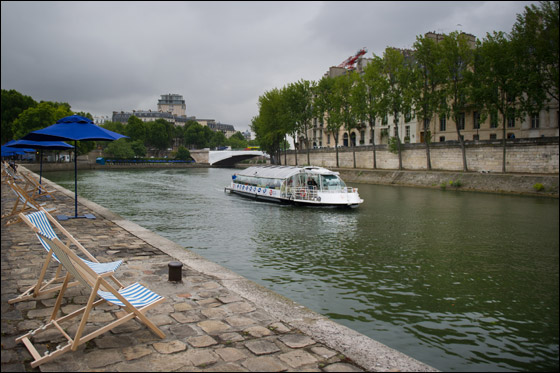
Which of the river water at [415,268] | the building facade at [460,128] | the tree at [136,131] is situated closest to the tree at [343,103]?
the building facade at [460,128]

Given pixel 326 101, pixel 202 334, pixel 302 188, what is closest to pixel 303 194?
pixel 302 188

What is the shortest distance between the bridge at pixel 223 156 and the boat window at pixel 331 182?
7742 centimetres

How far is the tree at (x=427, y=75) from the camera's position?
42.1 m

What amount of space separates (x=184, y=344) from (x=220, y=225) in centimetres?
1385

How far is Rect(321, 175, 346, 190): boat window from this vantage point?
25.8 m

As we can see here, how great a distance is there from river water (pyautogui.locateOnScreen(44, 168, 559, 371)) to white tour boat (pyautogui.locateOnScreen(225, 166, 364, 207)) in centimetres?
117

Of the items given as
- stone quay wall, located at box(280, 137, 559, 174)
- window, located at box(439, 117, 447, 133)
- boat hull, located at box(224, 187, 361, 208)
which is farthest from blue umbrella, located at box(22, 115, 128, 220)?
window, located at box(439, 117, 447, 133)

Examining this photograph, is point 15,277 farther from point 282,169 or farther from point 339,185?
point 282,169

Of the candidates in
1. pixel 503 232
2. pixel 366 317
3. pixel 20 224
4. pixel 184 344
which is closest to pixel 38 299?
pixel 184 344

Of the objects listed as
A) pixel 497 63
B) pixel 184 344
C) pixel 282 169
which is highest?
pixel 497 63

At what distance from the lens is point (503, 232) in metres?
16.9

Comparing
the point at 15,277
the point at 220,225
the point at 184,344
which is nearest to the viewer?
the point at 184,344

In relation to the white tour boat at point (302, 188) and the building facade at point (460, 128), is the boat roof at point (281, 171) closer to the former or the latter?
the white tour boat at point (302, 188)

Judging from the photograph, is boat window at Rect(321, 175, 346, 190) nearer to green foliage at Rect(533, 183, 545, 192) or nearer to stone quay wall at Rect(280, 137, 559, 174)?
green foliage at Rect(533, 183, 545, 192)
